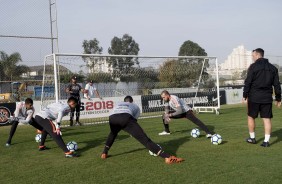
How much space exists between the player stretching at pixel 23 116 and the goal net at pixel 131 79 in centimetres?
376

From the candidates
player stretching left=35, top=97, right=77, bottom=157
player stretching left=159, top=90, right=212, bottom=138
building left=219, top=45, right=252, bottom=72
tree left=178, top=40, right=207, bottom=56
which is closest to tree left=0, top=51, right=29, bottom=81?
player stretching left=35, top=97, right=77, bottom=157

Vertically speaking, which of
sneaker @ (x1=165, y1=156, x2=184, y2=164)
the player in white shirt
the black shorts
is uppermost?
the player in white shirt

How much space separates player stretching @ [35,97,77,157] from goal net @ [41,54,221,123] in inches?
224

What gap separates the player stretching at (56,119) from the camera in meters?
7.85

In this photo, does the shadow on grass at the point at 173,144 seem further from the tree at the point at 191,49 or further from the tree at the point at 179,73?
the tree at the point at 191,49

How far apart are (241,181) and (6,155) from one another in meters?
5.69

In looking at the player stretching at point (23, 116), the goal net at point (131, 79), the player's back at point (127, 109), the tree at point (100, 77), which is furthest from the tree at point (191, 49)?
the player's back at point (127, 109)

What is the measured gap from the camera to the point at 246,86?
8.36m

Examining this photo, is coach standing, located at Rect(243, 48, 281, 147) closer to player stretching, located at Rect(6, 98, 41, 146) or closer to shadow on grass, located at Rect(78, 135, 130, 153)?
shadow on grass, located at Rect(78, 135, 130, 153)

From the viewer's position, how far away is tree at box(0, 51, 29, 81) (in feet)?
54.0

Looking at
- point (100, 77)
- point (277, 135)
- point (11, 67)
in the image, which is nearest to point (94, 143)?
point (277, 135)

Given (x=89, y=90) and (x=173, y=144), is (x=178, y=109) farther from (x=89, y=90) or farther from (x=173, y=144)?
(x=89, y=90)

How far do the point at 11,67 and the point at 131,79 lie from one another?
6.22 metres

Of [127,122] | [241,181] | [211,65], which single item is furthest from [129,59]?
[241,181]
